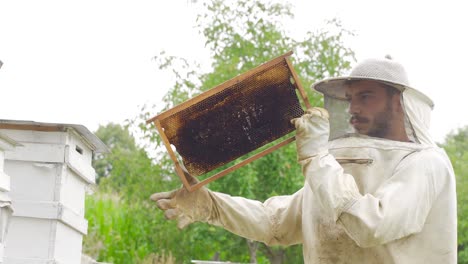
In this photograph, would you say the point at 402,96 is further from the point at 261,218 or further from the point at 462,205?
the point at 462,205

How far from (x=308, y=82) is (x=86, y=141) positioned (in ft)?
25.4

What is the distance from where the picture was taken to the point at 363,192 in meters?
4.16

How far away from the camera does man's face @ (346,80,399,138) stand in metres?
4.29

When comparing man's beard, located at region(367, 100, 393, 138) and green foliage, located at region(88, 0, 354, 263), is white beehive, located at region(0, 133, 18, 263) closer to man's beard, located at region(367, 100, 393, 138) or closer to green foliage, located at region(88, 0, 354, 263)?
man's beard, located at region(367, 100, 393, 138)

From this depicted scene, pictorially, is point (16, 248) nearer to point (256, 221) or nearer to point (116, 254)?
point (256, 221)

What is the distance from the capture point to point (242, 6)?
1376cm

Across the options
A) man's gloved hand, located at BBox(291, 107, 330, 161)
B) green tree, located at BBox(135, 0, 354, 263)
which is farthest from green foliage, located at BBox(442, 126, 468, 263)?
man's gloved hand, located at BBox(291, 107, 330, 161)

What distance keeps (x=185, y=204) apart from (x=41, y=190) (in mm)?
1231

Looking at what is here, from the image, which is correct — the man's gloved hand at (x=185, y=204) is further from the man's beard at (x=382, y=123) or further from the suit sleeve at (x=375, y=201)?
the man's beard at (x=382, y=123)

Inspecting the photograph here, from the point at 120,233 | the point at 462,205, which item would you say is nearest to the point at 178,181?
the point at 120,233

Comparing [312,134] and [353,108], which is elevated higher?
[353,108]

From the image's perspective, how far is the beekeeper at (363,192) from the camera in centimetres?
386

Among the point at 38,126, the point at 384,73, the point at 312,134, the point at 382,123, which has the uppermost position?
the point at 384,73

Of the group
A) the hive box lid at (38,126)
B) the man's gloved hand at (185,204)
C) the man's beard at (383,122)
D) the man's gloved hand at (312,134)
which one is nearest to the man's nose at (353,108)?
the man's beard at (383,122)
